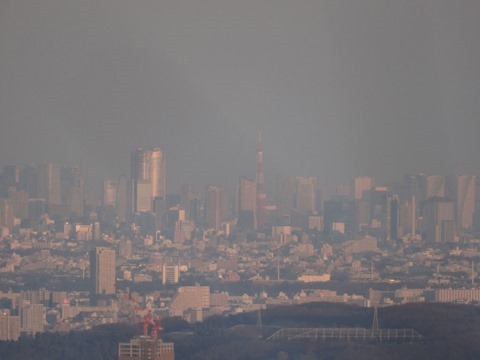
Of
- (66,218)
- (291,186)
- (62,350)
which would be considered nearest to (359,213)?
(291,186)

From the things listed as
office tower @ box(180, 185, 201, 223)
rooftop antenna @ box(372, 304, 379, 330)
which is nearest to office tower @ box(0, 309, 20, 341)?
rooftop antenna @ box(372, 304, 379, 330)

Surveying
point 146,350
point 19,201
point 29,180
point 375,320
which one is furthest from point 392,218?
point 146,350

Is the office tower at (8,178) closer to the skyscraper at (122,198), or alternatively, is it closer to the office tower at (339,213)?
the skyscraper at (122,198)

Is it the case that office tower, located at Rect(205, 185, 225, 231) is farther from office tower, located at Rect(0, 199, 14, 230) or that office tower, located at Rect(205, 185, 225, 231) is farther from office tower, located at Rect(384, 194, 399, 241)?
office tower, located at Rect(384, 194, 399, 241)

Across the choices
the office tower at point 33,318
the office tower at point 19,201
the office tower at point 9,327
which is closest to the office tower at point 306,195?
the office tower at point 19,201

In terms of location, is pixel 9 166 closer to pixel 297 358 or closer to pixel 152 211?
pixel 152 211

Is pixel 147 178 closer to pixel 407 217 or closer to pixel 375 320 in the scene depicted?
pixel 407 217
